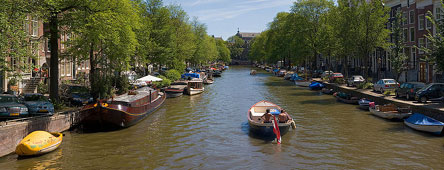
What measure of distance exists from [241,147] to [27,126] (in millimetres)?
12151

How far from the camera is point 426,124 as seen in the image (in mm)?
24172

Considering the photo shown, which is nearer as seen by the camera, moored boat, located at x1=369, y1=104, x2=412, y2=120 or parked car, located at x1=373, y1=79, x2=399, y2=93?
moored boat, located at x1=369, y1=104, x2=412, y2=120

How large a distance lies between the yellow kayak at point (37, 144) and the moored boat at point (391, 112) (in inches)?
937

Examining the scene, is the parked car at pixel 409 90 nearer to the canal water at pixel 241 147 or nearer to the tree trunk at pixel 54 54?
the canal water at pixel 241 147

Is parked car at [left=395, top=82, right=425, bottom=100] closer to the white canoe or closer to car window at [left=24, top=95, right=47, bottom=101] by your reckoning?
the white canoe

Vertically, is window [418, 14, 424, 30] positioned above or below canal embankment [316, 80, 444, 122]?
above

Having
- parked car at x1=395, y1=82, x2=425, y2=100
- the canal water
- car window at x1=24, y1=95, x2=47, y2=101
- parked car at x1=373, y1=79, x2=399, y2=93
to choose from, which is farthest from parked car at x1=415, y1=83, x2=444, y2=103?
car window at x1=24, y1=95, x2=47, y2=101

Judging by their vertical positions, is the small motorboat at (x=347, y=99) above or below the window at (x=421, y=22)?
below

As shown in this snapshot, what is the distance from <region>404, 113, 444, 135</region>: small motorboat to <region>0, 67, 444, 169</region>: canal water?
1.48 feet

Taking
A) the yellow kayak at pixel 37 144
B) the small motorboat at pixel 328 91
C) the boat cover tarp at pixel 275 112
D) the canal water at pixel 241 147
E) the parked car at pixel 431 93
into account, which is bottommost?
the canal water at pixel 241 147

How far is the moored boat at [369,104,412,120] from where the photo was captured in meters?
29.0

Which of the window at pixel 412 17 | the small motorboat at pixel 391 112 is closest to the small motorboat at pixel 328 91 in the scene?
the window at pixel 412 17

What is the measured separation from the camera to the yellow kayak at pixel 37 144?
19016 mm

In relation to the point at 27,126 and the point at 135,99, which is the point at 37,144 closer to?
the point at 27,126
